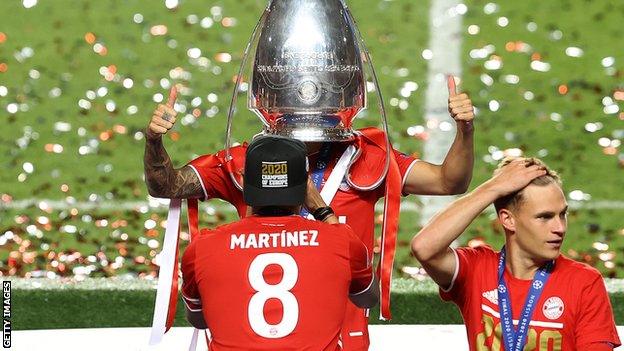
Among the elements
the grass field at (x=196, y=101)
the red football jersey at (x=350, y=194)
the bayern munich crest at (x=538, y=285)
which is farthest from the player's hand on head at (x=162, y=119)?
the grass field at (x=196, y=101)

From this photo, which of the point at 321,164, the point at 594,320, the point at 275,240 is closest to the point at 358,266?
the point at 275,240

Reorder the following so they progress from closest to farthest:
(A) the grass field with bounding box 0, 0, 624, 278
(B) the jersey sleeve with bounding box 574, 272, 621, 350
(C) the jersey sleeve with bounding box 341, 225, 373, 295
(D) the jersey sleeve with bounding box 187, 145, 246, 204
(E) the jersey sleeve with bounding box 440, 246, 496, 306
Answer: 1. (C) the jersey sleeve with bounding box 341, 225, 373, 295
2. (B) the jersey sleeve with bounding box 574, 272, 621, 350
3. (E) the jersey sleeve with bounding box 440, 246, 496, 306
4. (D) the jersey sleeve with bounding box 187, 145, 246, 204
5. (A) the grass field with bounding box 0, 0, 624, 278

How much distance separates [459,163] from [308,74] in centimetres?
85

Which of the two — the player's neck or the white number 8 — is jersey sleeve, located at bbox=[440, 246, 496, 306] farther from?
the white number 8

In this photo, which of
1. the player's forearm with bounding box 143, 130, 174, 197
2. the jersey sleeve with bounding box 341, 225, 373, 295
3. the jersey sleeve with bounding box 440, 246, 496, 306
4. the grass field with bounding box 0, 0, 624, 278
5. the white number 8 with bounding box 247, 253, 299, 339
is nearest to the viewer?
the white number 8 with bounding box 247, 253, 299, 339

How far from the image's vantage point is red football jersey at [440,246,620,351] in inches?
193

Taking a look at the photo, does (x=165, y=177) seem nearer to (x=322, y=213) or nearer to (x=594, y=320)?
(x=322, y=213)

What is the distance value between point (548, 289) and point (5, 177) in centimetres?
649

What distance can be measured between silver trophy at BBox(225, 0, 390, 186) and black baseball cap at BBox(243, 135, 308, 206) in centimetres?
38

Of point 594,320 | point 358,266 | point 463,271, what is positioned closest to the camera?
point 358,266

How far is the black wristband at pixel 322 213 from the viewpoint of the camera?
5.01m

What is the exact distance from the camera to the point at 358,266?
4699 millimetres

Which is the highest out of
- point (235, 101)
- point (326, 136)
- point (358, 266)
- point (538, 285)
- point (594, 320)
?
point (235, 101)

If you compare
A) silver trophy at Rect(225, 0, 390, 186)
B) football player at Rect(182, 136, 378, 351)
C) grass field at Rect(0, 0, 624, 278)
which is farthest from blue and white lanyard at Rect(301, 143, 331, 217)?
grass field at Rect(0, 0, 624, 278)
